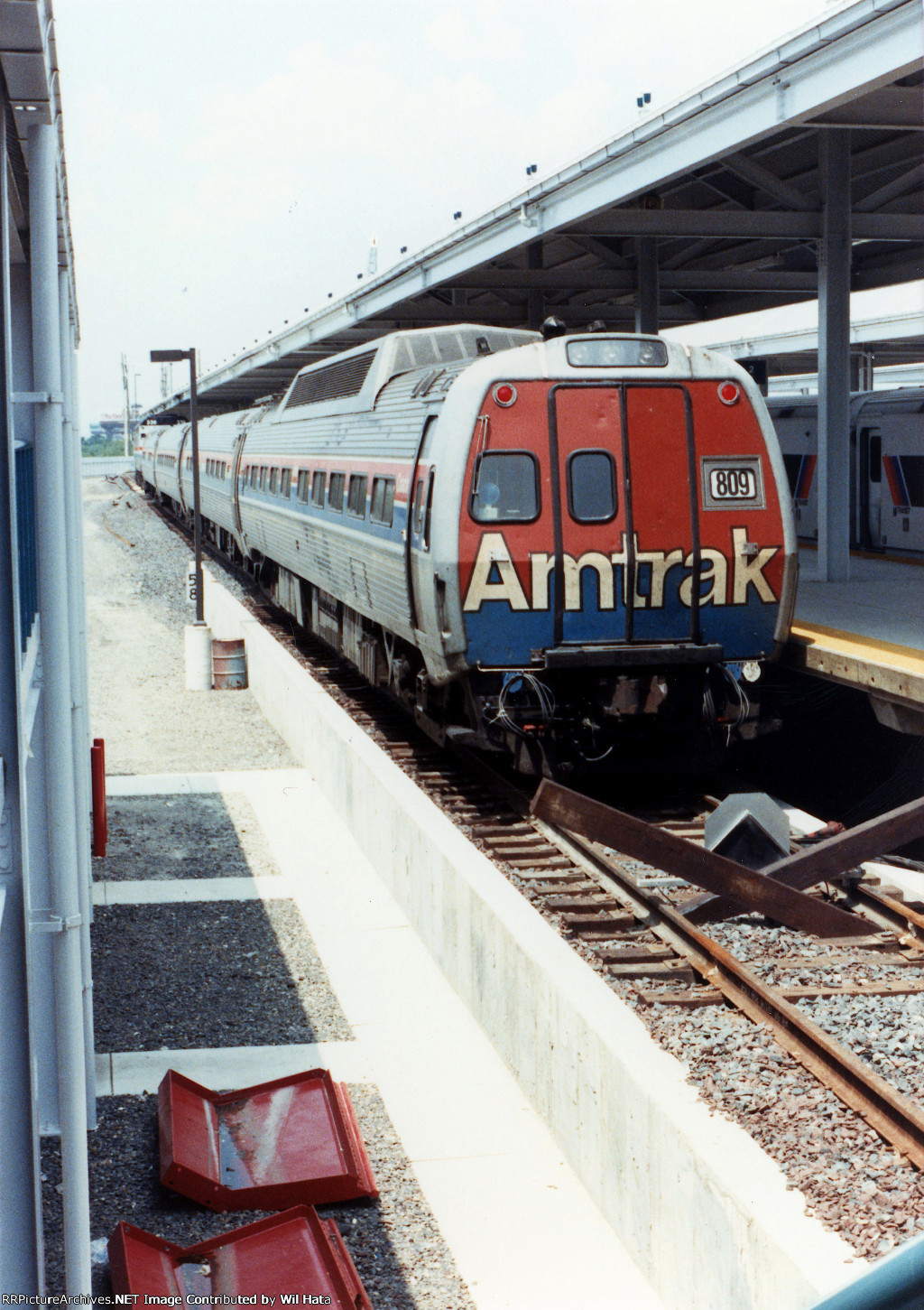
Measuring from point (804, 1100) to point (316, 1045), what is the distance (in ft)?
8.72

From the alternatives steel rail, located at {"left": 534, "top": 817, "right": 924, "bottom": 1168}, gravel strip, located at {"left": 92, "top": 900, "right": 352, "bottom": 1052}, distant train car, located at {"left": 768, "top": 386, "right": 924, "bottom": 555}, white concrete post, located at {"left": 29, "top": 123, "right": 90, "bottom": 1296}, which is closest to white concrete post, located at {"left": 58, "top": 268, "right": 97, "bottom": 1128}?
gravel strip, located at {"left": 92, "top": 900, "right": 352, "bottom": 1052}

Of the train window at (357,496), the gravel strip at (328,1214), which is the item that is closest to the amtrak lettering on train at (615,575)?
the train window at (357,496)

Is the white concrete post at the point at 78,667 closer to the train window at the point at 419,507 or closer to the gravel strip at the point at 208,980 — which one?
the gravel strip at the point at 208,980

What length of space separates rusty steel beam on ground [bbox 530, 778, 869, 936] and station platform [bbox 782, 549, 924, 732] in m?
2.90

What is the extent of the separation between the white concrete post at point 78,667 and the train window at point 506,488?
11.6 feet

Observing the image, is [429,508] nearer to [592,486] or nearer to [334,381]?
[592,486]

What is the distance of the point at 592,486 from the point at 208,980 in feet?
14.6

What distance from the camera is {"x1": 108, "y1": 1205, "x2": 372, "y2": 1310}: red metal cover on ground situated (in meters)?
4.38

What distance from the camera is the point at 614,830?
724 centimetres

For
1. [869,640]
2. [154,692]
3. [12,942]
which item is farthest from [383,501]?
[12,942]

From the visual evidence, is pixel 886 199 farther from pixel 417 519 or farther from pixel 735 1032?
pixel 735 1032

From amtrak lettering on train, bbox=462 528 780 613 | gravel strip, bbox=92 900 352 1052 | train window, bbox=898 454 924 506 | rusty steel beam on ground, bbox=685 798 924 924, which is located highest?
train window, bbox=898 454 924 506

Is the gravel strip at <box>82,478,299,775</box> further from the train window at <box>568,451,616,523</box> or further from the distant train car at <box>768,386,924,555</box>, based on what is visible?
the distant train car at <box>768,386,924,555</box>

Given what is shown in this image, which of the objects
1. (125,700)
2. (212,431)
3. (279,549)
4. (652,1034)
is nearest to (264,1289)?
(652,1034)
